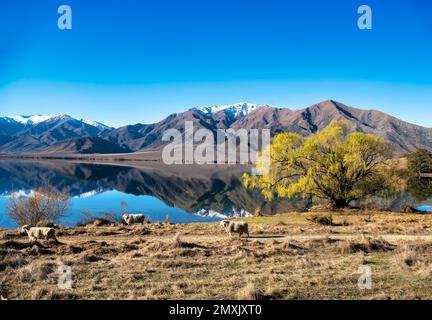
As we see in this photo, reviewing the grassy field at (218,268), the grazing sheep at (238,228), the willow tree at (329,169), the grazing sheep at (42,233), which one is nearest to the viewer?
the grassy field at (218,268)

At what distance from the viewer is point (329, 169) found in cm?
4038

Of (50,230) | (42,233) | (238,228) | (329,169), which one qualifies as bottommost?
(238,228)

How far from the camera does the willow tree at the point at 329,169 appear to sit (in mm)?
40562

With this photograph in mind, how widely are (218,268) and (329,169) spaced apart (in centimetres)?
2847

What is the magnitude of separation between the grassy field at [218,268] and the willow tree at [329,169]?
17384 mm

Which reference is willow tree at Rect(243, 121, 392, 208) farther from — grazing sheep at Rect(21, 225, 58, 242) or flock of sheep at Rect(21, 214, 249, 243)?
grazing sheep at Rect(21, 225, 58, 242)

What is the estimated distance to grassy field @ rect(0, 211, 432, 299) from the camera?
11.3 meters

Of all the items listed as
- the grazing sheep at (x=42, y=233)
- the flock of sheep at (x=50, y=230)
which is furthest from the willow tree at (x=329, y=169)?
the grazing sheep at (x=42, y=233)

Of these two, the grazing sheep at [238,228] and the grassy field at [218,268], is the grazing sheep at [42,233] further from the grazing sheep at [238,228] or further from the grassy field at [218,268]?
the grazing sheep at [238,228]

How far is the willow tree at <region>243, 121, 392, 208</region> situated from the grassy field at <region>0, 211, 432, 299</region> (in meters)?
17.4

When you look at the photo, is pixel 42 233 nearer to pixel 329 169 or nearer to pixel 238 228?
pixel 238 228

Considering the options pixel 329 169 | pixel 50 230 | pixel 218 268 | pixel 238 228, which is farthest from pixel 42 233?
pixel 329 169

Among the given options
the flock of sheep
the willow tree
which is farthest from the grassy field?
the willow tree

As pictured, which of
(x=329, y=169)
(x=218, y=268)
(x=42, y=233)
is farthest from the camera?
(x=329, y=169)
